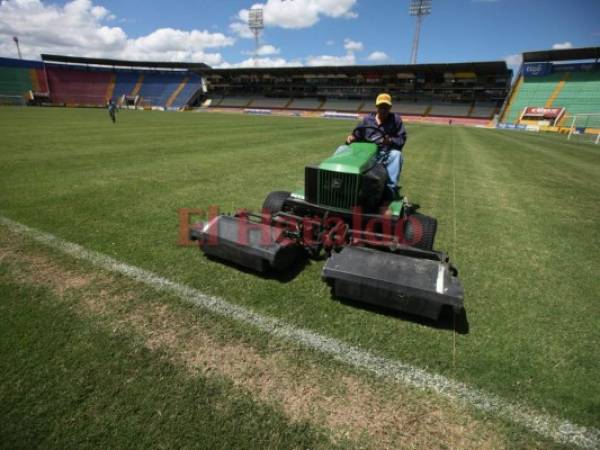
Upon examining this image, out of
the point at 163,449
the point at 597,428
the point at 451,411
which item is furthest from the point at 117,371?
the point at 597,428

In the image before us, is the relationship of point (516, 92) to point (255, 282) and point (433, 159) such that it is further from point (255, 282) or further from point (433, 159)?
point (255, 282)

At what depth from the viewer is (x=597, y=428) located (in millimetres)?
1807

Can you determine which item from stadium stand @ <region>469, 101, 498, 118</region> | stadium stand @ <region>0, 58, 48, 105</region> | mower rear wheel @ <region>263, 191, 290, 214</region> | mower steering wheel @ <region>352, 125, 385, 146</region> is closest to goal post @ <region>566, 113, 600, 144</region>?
stadium stand @ <region>469, 101, 498, 118</region>

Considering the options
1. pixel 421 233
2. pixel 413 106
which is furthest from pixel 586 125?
pixel 421 233

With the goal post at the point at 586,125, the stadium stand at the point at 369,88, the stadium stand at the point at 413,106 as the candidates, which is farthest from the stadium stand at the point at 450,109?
the goal post at the point at 586,125

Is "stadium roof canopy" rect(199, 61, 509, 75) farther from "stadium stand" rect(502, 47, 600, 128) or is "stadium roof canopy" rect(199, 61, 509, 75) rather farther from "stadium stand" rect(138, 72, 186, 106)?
"stadium stand" rect(138, 72, 186, 106)

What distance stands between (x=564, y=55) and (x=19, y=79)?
82.4 metres

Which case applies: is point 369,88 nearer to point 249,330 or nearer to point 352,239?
point 352,239

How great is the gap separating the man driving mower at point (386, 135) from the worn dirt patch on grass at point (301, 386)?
9.12 feet

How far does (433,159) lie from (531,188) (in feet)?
13.4

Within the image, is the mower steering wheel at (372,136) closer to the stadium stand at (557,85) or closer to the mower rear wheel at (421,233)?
the mower rear wheel at (421,233)

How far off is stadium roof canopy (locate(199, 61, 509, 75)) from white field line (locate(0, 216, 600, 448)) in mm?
52706

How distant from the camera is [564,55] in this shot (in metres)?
39.9

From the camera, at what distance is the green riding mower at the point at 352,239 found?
2604 millimetres
